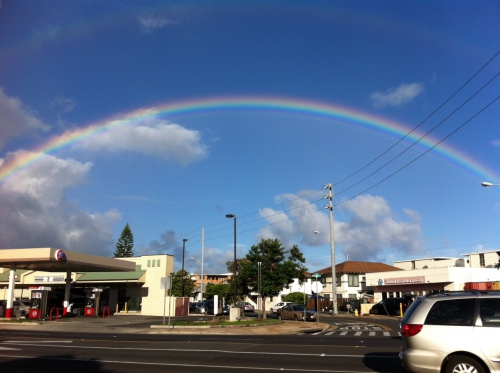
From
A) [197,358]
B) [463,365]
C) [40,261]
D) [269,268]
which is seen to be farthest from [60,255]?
[463,365]

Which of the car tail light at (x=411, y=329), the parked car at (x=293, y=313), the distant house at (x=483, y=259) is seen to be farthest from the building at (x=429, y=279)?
the car tail light at (x=411, y=329)

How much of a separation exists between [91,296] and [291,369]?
36.4 m

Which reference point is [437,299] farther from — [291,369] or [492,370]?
[291,369]

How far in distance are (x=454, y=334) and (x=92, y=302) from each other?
40.6 meters

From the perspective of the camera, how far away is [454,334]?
8758 mm

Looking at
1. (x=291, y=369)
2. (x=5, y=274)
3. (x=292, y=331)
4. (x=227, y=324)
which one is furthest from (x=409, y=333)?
(x=5, y=274)

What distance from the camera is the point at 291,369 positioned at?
1148 centimetres

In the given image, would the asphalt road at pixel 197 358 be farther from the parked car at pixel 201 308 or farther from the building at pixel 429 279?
the parked car at pixel 201 308

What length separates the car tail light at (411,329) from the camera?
9.09 metres

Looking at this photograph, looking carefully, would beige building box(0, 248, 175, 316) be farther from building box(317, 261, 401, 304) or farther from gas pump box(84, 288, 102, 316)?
building box(317, 261, 401, 304)

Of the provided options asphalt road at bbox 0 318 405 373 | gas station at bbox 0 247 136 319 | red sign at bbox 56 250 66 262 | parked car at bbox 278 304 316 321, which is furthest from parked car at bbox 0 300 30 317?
asphalt road at bbox 0 318 405 373

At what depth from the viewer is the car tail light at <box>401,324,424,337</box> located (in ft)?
29.8

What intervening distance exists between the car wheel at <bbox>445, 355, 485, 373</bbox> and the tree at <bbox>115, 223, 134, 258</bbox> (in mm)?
113436

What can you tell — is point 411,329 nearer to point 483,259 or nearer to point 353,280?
point 353,280
